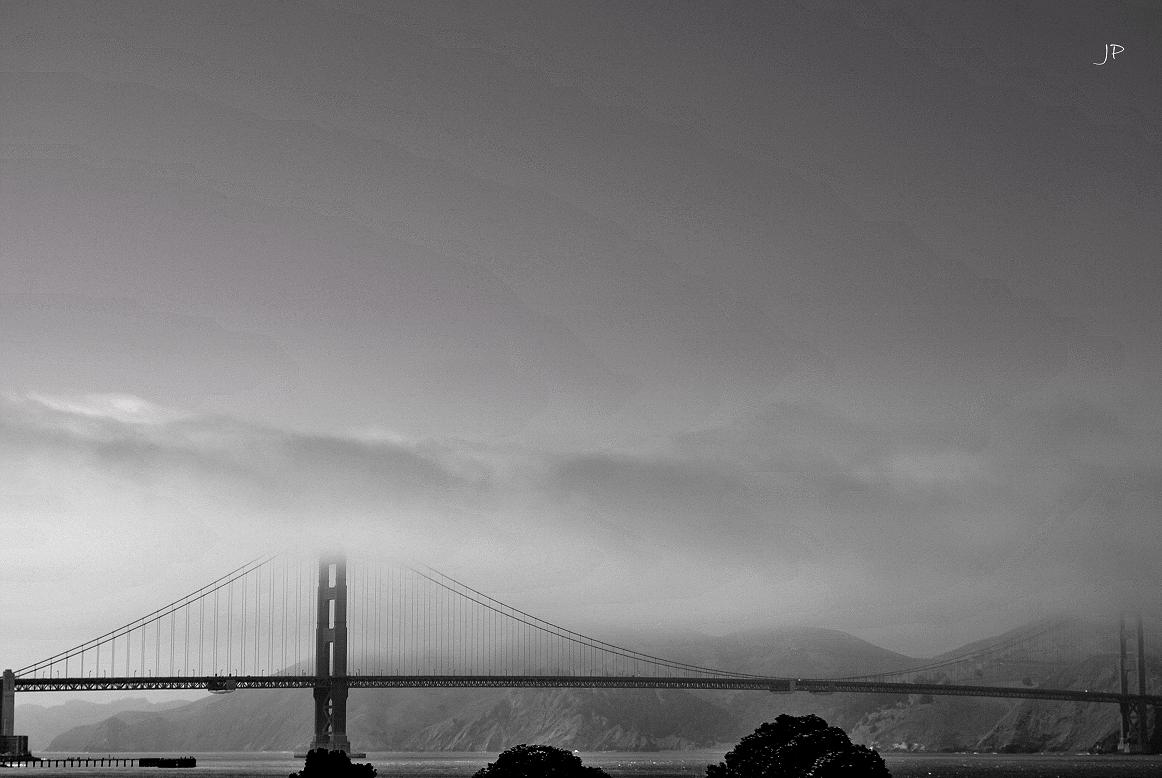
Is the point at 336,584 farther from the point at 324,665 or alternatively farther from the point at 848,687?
the point at 848,687

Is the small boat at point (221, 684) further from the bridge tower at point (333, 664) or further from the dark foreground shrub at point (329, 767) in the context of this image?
the dark foreground shrub at point (329, 767)

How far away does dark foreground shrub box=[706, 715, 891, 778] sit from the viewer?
38656mm

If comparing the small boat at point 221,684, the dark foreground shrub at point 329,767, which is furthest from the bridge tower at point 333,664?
the dark foreground shrub at point 329,767

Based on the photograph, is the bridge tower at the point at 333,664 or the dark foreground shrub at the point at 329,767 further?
the bridge tower at the point at 333,664

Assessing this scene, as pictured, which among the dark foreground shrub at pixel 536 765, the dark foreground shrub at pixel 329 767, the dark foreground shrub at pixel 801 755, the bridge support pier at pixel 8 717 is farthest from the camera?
the bridge support pier at pixel 8 717

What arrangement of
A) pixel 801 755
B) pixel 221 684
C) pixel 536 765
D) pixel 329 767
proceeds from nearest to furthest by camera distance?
1. pixel 536 765
2. pixel 801 755
3. pixel 329 767
4. pixel 221 684

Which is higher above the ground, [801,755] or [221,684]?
[221,684]

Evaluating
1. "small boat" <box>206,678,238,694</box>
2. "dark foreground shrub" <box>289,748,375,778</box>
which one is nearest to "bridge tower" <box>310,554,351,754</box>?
"small boat" <box>206,678,238,694</box>

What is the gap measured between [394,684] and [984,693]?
81.1 meters

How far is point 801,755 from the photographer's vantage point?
40.5 meters

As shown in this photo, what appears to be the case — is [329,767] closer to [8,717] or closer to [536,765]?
[536,765]

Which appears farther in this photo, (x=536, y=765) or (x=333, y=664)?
(x=333, y=664)

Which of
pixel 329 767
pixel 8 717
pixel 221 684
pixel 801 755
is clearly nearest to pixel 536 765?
pixel 801 755

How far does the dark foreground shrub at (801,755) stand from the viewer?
127 feet
